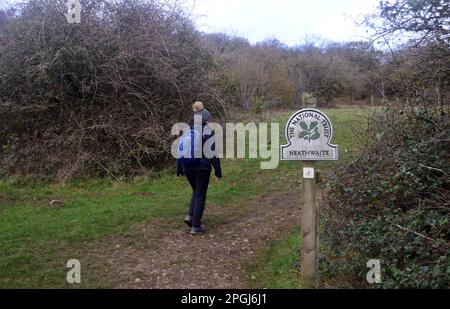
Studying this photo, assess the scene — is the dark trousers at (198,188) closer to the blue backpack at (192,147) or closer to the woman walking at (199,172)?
the woman walking at (199,172)

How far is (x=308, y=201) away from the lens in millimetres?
4812

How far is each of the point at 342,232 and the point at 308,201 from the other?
2.87 ft

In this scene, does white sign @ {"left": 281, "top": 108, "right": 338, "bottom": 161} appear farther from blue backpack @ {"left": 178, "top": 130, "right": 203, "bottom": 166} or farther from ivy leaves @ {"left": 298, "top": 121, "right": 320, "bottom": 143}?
blue backpack @ {"left": 178, "top": 130, "right": 203, "bottom": 166}

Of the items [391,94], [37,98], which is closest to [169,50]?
[37,98]

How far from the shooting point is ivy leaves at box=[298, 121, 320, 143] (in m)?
4.65

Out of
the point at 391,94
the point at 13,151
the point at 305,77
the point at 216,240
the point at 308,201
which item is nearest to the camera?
the point at 308,201

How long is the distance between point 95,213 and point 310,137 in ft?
14.7

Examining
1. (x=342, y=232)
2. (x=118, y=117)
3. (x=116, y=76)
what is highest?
(x=116, y=76)

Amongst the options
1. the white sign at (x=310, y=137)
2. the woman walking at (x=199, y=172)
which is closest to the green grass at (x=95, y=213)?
the woman walking at (x=199, y=172)

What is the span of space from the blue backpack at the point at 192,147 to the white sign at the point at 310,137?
1844 mm

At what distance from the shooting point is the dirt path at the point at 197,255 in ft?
16.8

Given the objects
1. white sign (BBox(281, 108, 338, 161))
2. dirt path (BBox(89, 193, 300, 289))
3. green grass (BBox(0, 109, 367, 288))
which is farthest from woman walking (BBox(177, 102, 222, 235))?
white sign (BBox(281, 108, 338, 161))
